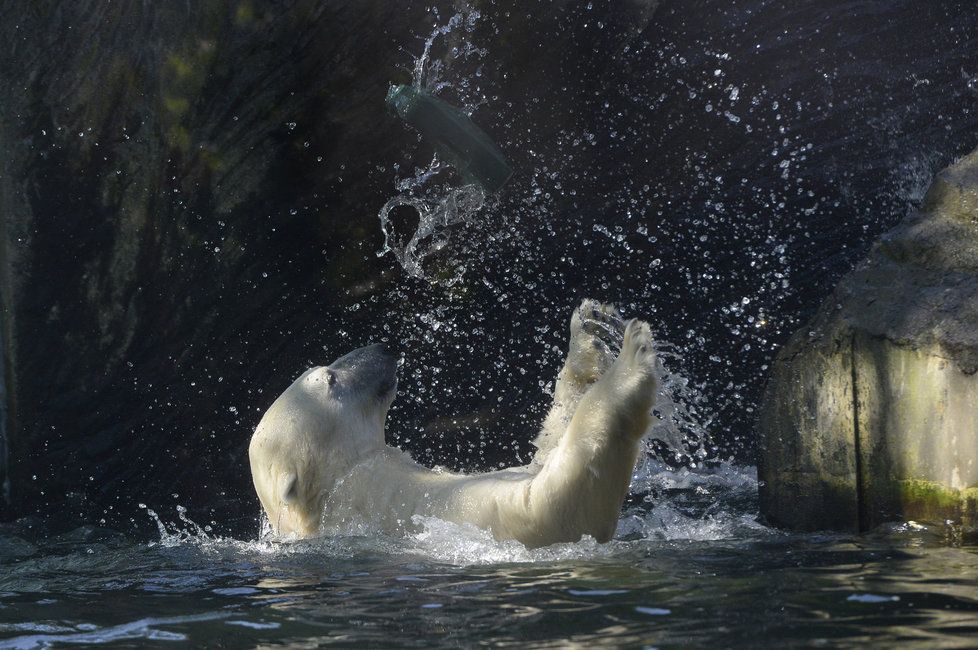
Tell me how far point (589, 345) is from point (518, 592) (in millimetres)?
1591

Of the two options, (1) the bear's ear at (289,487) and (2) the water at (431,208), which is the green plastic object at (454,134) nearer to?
(2) the water at (431,208)

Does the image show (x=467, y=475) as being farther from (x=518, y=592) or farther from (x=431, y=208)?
(x=431, y=208)

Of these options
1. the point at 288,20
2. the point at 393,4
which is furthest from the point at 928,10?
the point at 288,20

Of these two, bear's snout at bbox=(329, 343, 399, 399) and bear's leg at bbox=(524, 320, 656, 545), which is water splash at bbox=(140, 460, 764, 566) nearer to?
bear's leg at bbox=(524, 320, 656, 545)

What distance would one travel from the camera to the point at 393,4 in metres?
6.23

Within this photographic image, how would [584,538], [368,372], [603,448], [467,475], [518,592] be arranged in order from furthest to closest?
[368,372] → [467,475] → [584,538] → [603,448] → [518,592]

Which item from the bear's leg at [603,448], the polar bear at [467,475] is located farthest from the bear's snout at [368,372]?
the bear's leg at [603,448]

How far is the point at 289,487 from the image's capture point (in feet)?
14.2

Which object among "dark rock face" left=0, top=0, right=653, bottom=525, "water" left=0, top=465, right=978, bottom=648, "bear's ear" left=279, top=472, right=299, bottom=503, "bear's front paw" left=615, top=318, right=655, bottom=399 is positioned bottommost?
"water" left=0, top=465, right=978, bottom=648

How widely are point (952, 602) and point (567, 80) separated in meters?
4.39

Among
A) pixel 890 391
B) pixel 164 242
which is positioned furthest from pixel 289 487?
pixel 164 242

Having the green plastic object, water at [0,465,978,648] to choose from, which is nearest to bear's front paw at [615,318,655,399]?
water at [0,465,978,648]

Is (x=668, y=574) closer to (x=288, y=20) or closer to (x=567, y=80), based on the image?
(x=567, y=80)

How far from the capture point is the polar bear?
3.41 m
